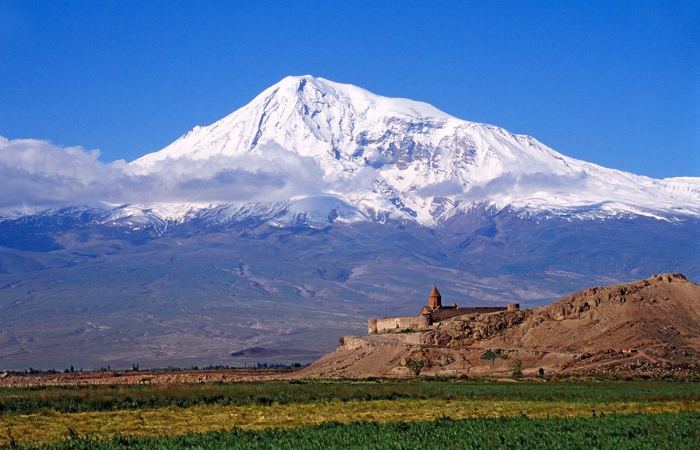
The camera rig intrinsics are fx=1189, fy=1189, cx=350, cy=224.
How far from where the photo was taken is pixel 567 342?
206 feet

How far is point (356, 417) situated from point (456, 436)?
5.54 metres

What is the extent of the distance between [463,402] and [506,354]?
2551 centimetres

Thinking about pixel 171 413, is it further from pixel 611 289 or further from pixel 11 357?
pixel 11 357

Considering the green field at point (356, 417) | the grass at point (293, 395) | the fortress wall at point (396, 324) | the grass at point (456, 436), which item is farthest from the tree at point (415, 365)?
the grass at point (456, 436)

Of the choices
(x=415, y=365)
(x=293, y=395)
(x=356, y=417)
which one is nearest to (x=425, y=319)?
(x=415, y=365)

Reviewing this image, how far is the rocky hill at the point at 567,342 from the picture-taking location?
56625mm

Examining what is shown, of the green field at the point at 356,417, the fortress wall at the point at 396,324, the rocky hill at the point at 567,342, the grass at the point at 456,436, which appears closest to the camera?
the grass at the point at 456,436

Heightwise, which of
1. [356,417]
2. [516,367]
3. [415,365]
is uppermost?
[415,365]

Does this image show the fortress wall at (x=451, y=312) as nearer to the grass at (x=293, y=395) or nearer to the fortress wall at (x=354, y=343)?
the fortress wall at (x=354, y=343)

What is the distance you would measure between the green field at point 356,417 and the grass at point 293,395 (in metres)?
0.04

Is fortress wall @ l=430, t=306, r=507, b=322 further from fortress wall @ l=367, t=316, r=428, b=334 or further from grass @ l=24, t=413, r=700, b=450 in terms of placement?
grass @ l=24, t=413, r=700, b=450

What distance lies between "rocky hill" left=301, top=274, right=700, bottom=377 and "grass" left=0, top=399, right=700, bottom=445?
19.6 meters

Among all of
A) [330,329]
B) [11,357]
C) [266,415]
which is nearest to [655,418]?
[266,415]

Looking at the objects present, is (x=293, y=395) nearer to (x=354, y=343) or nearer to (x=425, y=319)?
(x=354, y=343)
